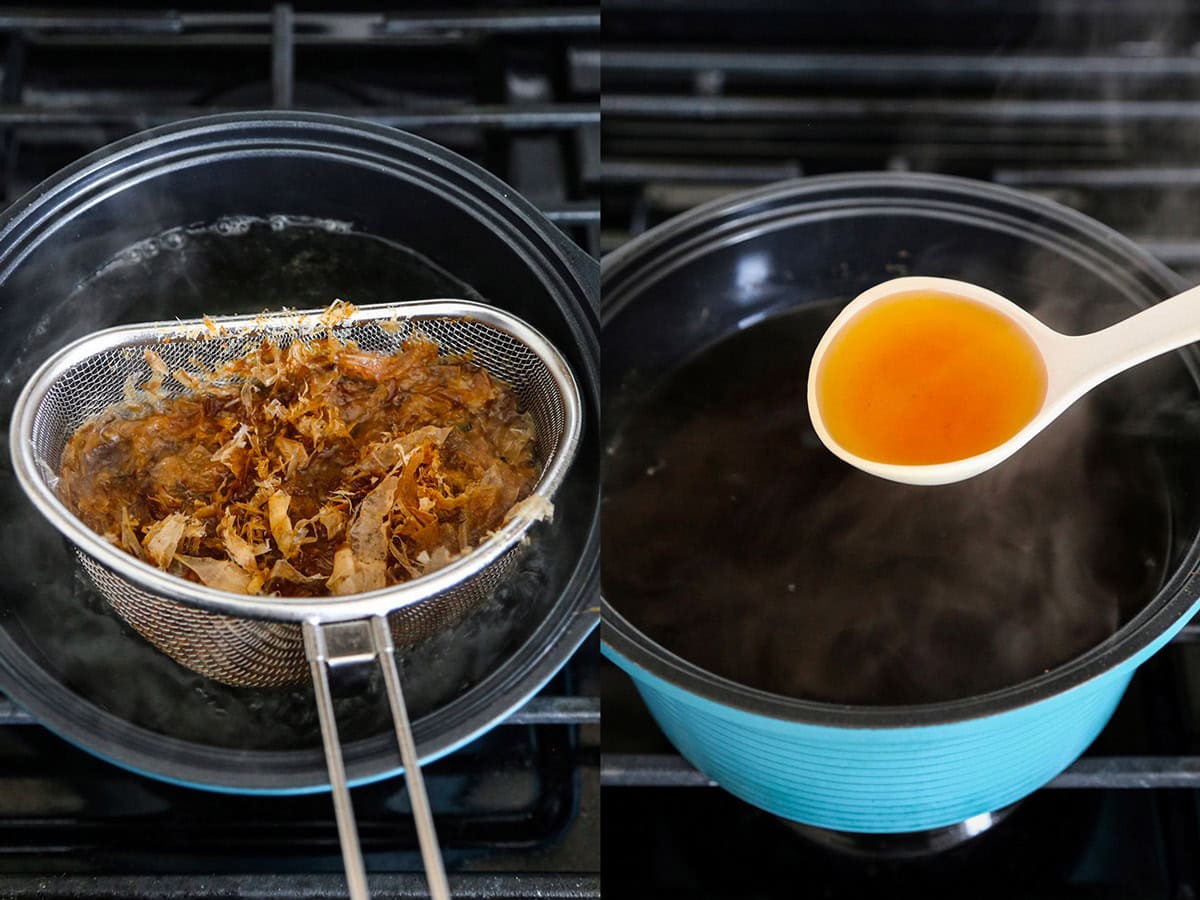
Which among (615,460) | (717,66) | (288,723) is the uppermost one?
(717,66)

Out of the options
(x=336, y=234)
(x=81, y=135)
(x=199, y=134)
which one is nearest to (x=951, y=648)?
(x=336, y=234)

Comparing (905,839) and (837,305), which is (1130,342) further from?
(905,839)

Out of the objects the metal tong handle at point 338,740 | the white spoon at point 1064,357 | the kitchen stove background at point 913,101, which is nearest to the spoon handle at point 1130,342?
the white spoon at point 1064,357

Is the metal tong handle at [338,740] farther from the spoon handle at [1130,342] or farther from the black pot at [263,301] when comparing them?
the spoon handle at [1130,342]

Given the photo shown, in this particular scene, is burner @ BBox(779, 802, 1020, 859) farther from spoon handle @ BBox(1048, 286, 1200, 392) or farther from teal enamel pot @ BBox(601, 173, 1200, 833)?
spoon handle @ BBox(1048, 286, 1200, 392)

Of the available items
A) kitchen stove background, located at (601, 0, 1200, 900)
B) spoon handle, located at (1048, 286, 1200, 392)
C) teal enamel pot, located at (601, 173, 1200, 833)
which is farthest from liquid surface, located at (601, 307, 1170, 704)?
kitchen stove background, located at (601, 0, 1200, 900)

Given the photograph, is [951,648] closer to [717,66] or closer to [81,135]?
[717,66]

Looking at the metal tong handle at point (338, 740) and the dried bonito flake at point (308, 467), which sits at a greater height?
the dried bonito flake at point (308, 467)

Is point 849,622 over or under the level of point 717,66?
under

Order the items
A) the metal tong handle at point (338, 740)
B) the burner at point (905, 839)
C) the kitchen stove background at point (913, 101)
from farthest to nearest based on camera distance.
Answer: the kitchen stove background at point (913, 101) → the burner at point (905, 839) → the metal tong handle at point (338, 740)
